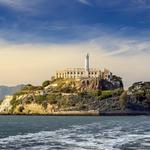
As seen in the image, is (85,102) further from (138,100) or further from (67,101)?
(138,100)

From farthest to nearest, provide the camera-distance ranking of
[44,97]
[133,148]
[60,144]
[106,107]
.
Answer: [44,97] < [106,107] < [60,144] < [133,148]

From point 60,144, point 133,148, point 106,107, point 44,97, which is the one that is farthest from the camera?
point 44,97

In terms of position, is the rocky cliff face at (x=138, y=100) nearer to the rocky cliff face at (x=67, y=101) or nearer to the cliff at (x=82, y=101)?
the cliff at (x=82, y=101)

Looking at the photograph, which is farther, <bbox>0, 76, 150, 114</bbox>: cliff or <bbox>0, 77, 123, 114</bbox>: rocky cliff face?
<bbox>0, 77, 123, 114</bbox>: rocky cliff face

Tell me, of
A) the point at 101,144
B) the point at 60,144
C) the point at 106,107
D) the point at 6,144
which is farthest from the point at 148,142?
the point at 106,107

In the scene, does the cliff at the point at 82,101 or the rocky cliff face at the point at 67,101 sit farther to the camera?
the rocky cliff face at the point at 67,101

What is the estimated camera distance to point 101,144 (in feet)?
139

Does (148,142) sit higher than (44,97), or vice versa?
(44,97)

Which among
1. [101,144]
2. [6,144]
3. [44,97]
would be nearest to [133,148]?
[101,144]

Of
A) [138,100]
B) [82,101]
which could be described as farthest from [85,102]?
[138,100]

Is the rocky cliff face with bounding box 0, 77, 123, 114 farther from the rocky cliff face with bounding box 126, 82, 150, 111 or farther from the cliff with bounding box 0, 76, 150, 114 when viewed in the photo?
the rocky cliff face with bounding box 126, 82, 150, 111

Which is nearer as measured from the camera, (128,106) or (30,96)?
(128,106)

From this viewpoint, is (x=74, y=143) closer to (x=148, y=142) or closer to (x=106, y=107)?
(x=148, y=142)

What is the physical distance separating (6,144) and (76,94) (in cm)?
14719
